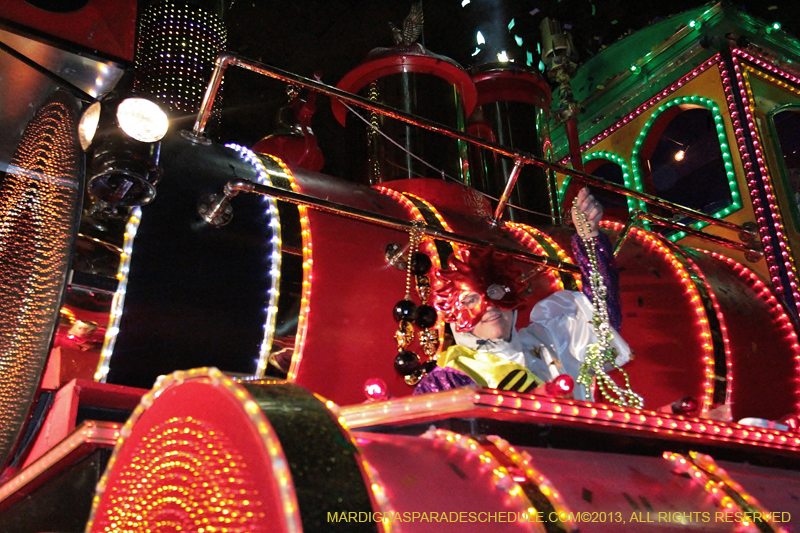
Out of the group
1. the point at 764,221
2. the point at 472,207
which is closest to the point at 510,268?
the point at 472,207

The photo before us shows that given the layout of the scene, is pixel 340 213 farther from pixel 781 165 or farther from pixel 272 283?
pixel 781 165

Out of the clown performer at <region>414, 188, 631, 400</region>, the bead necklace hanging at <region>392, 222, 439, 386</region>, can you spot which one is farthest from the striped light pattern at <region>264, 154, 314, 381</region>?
the clown performer at <region>414, 188, 631, 400</region>

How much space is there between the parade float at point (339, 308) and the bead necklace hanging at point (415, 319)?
0.5 inches

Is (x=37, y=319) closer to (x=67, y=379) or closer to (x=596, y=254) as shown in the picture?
(x=67, y=379)

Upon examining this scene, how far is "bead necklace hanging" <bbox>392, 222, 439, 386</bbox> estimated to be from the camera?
7.94ft

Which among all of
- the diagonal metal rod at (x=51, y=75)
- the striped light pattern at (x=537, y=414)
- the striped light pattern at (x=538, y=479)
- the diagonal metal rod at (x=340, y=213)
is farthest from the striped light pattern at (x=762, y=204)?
the diagonal metal rod at (x=51, y=75)

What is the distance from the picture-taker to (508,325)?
2.53 m

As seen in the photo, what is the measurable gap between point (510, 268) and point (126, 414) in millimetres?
1375

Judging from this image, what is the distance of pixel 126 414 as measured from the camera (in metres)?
2.05

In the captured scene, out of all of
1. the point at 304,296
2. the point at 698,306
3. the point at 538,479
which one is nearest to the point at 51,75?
the point at 304,296

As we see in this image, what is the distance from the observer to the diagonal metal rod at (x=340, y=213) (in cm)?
223

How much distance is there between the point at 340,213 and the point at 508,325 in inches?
28.8

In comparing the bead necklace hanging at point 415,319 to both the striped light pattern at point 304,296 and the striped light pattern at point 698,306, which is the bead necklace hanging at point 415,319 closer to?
the striped light pattern at point 304,296

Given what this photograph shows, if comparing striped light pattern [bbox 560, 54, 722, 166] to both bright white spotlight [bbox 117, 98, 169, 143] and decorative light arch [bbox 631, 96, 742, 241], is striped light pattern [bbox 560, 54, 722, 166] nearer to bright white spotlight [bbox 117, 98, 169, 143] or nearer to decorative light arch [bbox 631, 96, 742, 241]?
decorative light arch [bbox 631, 96, 742, 241]
